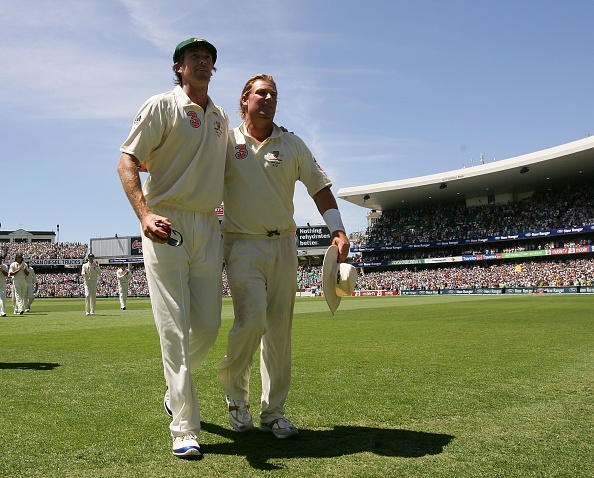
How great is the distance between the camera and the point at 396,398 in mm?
5516

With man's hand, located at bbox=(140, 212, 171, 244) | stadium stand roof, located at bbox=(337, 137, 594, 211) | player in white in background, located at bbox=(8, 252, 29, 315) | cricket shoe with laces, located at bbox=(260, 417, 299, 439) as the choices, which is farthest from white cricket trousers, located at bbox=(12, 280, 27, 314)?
stadium stand roof, located at bbox=(337, 137, 594, 211)

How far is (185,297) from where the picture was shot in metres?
4.21

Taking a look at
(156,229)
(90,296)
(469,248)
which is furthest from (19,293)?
(469,248)

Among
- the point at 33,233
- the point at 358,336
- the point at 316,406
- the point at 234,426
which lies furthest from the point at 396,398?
the point at 33,233

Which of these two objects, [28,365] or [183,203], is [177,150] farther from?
[28,365]

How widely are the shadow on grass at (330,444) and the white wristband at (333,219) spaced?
1544 mm

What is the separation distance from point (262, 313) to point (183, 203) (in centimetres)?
102

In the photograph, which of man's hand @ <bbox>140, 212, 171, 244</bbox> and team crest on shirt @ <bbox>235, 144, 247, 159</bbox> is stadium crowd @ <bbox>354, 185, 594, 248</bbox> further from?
man's hand @ <bbox>140, 212, 171, 244</bbox>

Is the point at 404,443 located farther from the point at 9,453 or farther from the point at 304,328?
the point at 304,328

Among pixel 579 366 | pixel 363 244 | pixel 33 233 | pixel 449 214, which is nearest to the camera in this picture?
pixel 579 366

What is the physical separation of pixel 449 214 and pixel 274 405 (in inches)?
2865

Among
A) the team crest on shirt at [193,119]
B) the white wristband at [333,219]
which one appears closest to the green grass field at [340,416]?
the white wristband at [333,219]

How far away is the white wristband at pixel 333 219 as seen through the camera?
4.88 metres

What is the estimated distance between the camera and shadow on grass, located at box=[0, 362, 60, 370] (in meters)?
7.70
